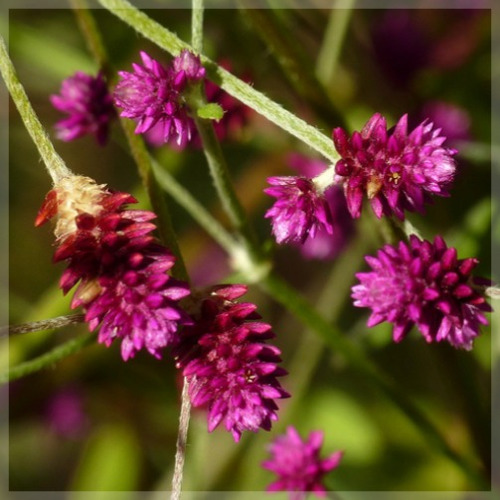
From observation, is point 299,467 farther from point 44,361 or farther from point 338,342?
point 44,361

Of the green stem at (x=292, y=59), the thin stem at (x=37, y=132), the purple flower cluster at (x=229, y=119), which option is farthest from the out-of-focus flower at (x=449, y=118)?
the thin stem at (x=37, y=132)

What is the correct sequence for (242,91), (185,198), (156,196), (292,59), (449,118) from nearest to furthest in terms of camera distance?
1. (242,91)
2. (156,196)
3. (185,198)
4. (292,59)
5. (449,118)

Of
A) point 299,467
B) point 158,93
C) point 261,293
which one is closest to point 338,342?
point 299,467

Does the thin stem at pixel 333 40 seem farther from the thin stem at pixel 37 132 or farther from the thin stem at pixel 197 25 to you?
the thin stem at pixel 37 132

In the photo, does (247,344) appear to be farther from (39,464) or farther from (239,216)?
(39,464)

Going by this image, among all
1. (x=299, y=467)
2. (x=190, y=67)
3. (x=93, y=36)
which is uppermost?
(x=93, y=36)

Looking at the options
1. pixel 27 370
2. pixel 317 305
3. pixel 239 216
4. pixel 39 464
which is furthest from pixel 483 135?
pixel 39 464
